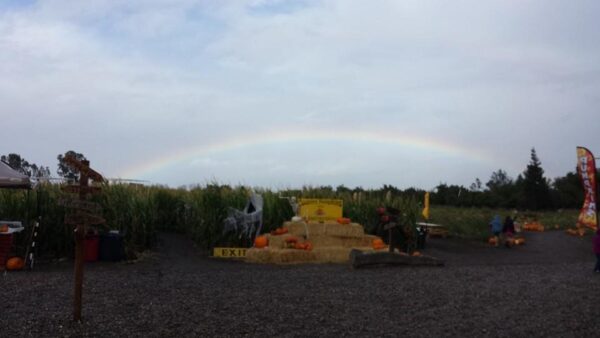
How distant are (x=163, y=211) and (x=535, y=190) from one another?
37.9 m

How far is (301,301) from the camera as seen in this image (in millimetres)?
9422

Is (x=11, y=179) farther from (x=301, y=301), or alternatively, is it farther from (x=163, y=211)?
(x=163, y=211)

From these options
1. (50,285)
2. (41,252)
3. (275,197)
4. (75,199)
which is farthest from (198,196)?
(75,199)

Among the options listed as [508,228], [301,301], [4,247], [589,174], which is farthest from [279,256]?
[589,174]

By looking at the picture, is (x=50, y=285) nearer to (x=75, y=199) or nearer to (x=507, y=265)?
(x=75, y=199)

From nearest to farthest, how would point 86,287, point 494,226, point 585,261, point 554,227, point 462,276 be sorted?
point 86,287 < point 462,276 < point 585,261 < point 494,226 < point 554,227

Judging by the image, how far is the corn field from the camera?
636 inches

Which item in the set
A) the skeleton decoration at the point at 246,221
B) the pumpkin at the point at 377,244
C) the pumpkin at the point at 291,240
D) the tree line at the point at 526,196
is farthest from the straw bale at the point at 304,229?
the tree line at the point at 526,196

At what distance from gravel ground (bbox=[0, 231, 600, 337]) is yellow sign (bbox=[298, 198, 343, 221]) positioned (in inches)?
117

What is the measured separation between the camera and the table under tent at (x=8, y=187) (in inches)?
512

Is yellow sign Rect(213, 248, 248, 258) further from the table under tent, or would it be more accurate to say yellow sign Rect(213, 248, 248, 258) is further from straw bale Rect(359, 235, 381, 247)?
the table under tent

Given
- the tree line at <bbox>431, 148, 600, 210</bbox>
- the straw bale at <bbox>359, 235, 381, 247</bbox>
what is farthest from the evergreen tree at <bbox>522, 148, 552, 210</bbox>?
the straw bale at <bbox>359, 235, 381, 247</bbox>

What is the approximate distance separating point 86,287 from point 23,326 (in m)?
3.15

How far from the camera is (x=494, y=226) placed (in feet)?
76.0
